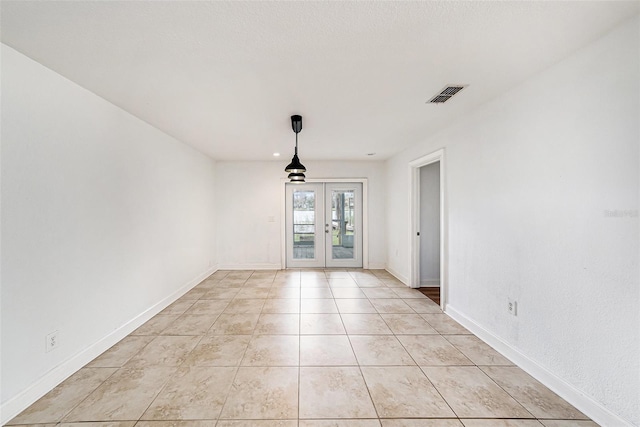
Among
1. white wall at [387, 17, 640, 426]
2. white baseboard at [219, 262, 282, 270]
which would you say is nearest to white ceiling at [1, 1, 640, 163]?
white wall at [387, 17, 640, 426]

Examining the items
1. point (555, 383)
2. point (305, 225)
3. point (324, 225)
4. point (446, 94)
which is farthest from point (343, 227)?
point (555, 383)

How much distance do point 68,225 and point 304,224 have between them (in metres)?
4.32

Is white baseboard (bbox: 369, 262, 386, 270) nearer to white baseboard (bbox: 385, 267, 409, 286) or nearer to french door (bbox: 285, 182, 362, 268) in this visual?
white baseboard (bbox: 385, 267, 409, 286)

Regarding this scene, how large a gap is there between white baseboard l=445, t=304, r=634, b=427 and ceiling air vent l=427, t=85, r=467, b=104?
2361 mm

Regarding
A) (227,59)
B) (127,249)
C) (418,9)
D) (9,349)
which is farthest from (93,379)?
(418,9)

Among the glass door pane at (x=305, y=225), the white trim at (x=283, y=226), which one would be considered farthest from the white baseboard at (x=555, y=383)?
the white trim at (x=283, y=226)

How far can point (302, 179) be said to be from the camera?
11.4ft

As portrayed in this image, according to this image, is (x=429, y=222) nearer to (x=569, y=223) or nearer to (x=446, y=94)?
(x=446, y=94)

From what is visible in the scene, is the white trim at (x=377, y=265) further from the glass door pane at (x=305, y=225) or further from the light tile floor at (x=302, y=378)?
the light tile floor at (x=302, y=378)

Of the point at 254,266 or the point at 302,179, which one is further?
the point at 254,266

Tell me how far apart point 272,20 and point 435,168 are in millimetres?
4071

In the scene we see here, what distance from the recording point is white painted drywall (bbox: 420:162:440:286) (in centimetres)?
487

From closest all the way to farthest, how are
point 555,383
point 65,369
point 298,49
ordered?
1. point 298,49
2. point 555,383
3. point 65,369

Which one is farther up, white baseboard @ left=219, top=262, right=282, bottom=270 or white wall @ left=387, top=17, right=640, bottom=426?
white wall @ left=387, top=17, right=640, bottom=426
